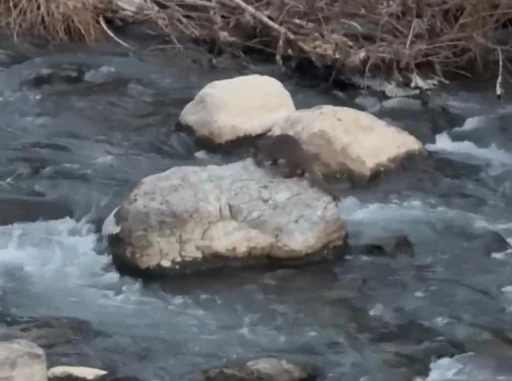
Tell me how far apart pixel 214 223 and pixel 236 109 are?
5.83 feet

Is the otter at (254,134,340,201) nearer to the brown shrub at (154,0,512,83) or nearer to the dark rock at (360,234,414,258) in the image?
the dark rock at (360,234,414,258)

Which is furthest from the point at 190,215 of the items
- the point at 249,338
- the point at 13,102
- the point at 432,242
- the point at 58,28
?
the point at 58,28

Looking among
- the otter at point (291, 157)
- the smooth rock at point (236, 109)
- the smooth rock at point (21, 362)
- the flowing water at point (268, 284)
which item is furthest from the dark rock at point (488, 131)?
the smooth rock at point (21, 362)

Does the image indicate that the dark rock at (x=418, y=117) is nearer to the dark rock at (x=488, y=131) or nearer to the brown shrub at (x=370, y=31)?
the dark rock at (x=488, y=131)

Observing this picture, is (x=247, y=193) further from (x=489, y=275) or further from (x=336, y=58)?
(x=336, y=58)

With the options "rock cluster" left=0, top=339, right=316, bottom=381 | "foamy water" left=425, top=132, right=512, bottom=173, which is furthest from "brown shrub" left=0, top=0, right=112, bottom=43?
"rock cluster" left=0, top=339, right=316, bottom=381

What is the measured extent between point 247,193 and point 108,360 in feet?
4.44

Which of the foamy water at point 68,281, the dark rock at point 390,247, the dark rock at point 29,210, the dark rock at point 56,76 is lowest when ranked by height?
the dark rock at point 56,76

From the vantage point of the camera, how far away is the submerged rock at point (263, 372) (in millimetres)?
4090

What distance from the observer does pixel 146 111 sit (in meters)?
7.40

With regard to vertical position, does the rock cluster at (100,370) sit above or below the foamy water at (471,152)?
above

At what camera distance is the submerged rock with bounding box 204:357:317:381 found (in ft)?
13.4

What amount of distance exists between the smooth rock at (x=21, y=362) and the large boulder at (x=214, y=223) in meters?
1.13

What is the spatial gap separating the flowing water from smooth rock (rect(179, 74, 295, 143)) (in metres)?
0.20
